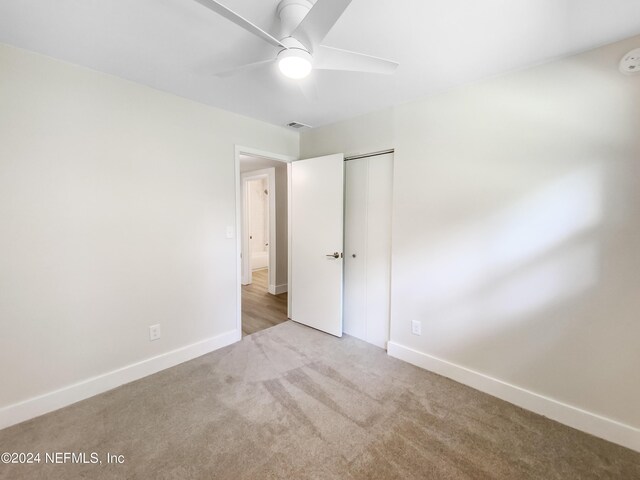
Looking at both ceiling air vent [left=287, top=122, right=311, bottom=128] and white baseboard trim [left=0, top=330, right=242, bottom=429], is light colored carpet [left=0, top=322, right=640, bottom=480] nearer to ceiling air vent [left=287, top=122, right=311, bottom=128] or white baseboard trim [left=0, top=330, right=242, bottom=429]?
white baseboard trim [left=0, top=330, right=242, bottom=429]

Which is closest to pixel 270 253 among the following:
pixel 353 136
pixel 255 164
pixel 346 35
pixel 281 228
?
pixel 281 228

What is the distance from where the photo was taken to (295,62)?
4.01ft

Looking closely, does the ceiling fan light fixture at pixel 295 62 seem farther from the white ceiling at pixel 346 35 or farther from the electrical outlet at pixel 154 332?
the electrical outlet at pixel 154 332

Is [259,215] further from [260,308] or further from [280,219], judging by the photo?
[260,308]

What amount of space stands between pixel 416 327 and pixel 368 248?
865mm

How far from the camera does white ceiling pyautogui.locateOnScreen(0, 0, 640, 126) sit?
51.3 inches

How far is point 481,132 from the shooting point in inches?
79.7

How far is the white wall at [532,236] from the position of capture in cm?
158

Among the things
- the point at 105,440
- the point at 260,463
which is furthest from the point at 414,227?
the point at 105,440

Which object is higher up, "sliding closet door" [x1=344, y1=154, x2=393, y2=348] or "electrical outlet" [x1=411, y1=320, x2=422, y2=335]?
"sliding closet door" [x1=344, y1=154, x2=393, y2=348]

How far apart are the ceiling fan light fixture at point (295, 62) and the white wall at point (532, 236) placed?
1.43m

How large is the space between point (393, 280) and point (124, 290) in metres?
2.24

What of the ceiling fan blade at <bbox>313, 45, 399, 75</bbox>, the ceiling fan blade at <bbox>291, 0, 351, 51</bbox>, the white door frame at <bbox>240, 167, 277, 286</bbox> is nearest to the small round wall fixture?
the ceiling fan blade at <bbox>313, 45, 399, 75</bbox>

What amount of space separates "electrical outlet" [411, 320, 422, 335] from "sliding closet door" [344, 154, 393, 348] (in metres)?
0.29
